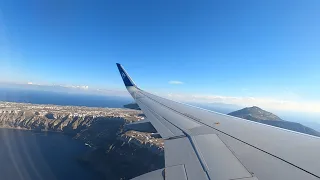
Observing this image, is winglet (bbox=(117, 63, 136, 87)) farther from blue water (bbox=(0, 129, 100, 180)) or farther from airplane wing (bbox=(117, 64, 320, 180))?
blue water (bbox=(0, 129, 100, 180))

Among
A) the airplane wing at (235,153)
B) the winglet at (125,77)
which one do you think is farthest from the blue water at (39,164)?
the airplane wing at (235,153)

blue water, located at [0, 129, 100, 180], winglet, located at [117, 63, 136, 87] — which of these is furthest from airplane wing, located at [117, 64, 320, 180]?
blue water, located at [0, 129, 100, 180]

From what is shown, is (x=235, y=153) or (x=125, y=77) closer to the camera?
(x=235, y=153)

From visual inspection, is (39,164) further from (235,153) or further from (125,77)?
(235,153)

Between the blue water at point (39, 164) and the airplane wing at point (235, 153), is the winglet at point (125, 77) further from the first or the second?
the blue water at point (39, 164)

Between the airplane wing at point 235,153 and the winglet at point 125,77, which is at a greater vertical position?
the winglet at point 125,77

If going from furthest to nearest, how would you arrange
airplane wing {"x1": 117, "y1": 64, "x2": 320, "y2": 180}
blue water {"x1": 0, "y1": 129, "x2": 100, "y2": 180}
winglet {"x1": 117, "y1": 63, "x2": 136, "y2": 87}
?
blue water {"x1": 0, "y1": 129, "x2": 100, "y2": 180}
winglet {"x1": 117, "y1": 63, "x2": 136, "y2": 87}
airplane wing {"x1": 117, "y1": 64, "x2": 320, "y2": 180}

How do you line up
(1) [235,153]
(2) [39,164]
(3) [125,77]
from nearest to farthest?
(1) [235,153]
(3) [125,77]
(2) [39,164]

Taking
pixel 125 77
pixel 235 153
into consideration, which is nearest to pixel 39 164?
pixel 125 77

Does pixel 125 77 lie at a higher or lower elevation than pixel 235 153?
higher

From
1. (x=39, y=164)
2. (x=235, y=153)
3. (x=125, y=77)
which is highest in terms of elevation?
(x=125, y=77)
